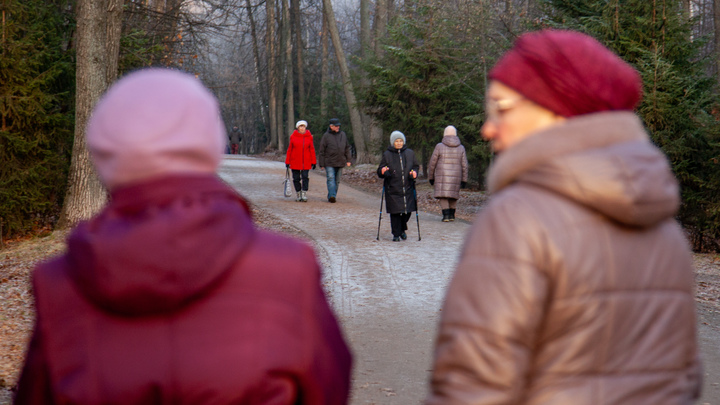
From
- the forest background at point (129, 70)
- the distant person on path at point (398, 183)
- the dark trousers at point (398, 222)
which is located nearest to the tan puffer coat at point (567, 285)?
the distant person on path at point (398, 183)

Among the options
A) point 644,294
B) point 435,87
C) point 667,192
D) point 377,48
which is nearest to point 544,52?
point 667,192

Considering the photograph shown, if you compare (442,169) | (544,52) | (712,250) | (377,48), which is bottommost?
(712,250)

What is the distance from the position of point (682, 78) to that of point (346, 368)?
13358mm

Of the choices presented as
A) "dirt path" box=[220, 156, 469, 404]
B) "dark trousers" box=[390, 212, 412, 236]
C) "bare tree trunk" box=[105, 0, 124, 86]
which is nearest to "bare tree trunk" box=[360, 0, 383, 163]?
"dirt path" box=[220, 156, 469, 404]

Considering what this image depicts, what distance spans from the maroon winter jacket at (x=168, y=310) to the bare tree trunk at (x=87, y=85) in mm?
11529

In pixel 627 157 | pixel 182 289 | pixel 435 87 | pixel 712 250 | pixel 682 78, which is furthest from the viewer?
pixel 435 87

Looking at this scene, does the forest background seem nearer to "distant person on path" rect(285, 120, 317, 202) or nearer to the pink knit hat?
"distant person on path" rect(285, 120, 317, 202)

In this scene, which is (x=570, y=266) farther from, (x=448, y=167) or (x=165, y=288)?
(x=448, y=167)

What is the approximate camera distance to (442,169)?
15516 millimetres

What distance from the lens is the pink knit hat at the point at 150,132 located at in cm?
175

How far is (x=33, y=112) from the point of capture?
14.0 meters

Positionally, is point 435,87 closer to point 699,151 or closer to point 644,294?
point 699,151

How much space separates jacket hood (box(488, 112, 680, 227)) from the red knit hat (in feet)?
0.14

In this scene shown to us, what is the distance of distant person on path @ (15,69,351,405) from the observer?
1674mm
